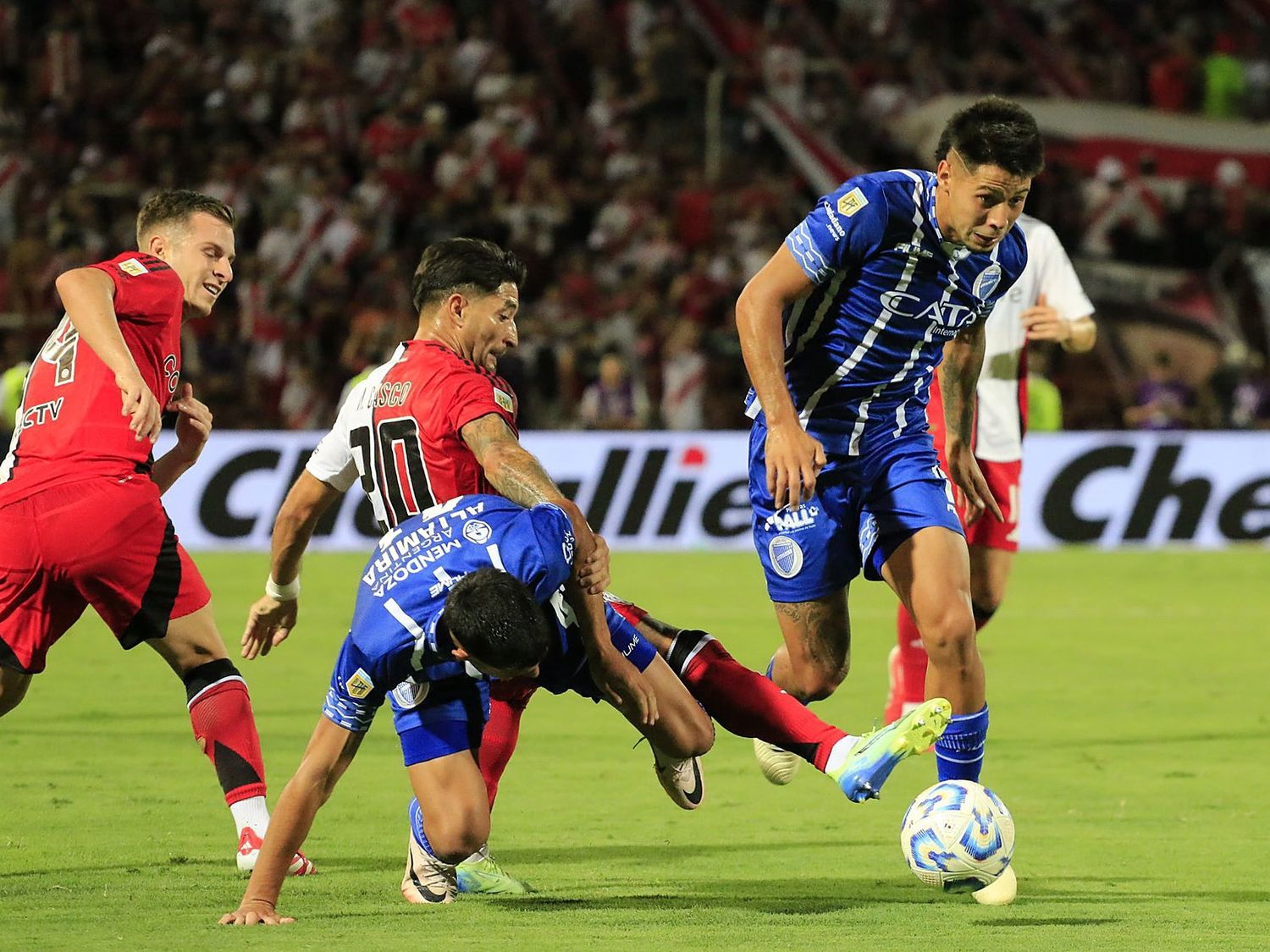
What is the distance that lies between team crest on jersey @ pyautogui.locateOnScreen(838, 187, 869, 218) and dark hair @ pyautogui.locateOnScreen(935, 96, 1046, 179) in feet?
1.03

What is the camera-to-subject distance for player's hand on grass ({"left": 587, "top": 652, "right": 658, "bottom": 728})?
5.32m

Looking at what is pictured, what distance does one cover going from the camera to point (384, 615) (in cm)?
521

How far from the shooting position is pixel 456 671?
5.45 metres

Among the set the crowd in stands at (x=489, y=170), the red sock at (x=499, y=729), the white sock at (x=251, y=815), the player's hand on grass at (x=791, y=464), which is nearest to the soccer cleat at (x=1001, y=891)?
the player's hand on grass at (x=791, y=464)

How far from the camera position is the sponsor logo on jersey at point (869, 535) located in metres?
6.15

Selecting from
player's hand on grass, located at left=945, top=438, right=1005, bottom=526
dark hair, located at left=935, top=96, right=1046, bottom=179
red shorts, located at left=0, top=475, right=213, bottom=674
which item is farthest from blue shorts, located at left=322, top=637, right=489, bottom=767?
dark hair, located at left=935, top=96, right=1046, bottom=179

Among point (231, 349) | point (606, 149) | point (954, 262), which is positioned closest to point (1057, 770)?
point (954, 262)

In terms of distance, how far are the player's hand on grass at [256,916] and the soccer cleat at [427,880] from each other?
498mm

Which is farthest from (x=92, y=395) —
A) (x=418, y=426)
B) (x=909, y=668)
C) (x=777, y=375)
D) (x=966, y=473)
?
(x=909, y=668)

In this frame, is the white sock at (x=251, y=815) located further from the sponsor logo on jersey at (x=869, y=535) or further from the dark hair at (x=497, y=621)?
the sponsor logo on jersey at (x=869, y=535)

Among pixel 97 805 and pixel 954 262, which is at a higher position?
pixel 954 262

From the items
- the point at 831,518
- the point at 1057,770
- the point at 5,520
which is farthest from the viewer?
the point at 1057,770

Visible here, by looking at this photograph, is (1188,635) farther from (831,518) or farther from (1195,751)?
(831,518)

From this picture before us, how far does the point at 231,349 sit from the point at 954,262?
13029 mm
